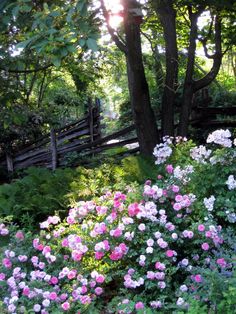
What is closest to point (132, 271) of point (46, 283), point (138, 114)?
point (46, 283)

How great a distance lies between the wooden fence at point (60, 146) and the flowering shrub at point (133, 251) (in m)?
7.05

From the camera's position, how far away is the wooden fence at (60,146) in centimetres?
1059

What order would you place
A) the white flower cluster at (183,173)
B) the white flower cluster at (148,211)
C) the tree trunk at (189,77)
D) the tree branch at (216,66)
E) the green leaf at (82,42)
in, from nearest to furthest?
1. the green leaf at (82,42)
2. the white flower cluster at (148,211)
3. the white flower cluster at (183,173)
4. the tree trunk at (189,77)
5. the tree branch at (216,66)

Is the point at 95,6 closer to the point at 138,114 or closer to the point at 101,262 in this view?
the point at 138,114

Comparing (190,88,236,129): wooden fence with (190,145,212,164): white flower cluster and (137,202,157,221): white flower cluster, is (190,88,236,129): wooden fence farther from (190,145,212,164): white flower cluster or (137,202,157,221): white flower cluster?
(137,202,157,221): white flower cluster

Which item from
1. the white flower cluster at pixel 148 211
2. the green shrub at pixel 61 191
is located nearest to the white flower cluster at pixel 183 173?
the white flower cluster at pixel 148 211

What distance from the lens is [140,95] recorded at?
265 inches

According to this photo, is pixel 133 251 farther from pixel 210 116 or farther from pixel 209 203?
pixel 210 116

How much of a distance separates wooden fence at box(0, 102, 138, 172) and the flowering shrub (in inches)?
278

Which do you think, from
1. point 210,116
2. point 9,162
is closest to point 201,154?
point 210,116

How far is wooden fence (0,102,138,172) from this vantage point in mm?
10586

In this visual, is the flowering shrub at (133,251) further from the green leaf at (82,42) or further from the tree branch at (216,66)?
the tree branch at (216,66)

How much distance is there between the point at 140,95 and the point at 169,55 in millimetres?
832

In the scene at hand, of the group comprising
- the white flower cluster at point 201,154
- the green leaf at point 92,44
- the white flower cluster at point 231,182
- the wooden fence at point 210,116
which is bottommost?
the white flower cluster at point 231,182
